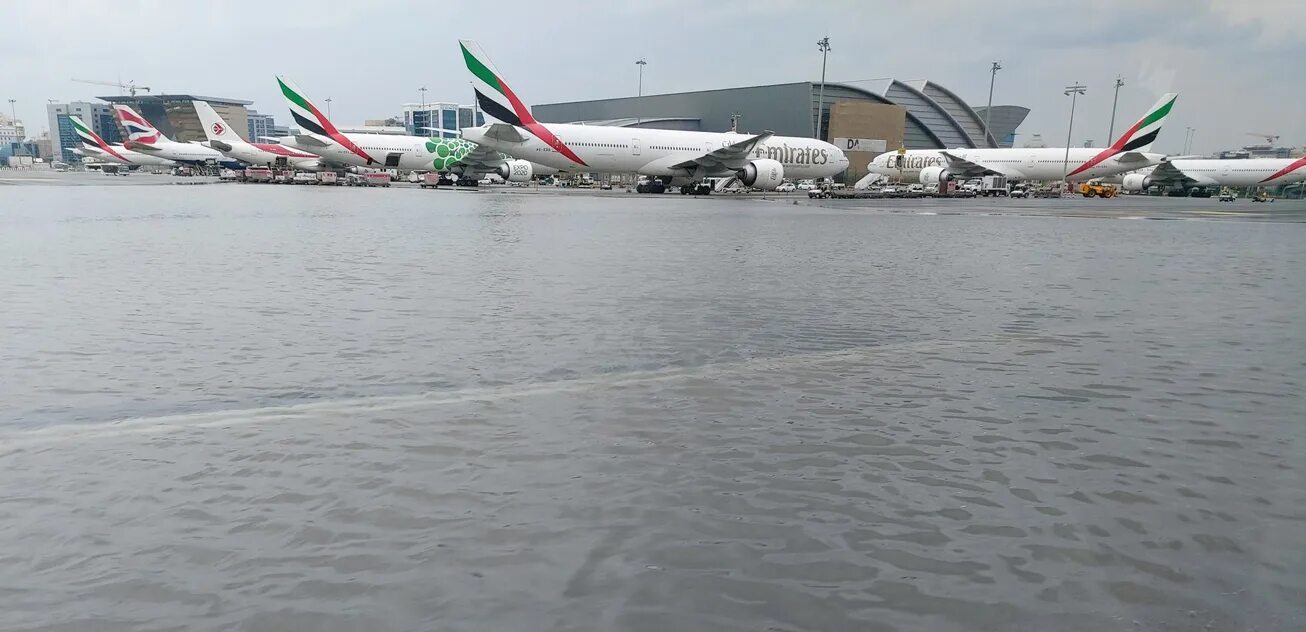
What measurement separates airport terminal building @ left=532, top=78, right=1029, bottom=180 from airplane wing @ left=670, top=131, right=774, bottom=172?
43677 mm

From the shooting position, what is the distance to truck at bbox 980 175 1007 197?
6325 cm

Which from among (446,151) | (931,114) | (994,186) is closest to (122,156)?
(446,151)

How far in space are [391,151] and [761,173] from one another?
104ft

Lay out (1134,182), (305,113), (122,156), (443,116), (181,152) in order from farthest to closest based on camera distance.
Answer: (443,116), (122,156), (181,152), (1134,182), (305,113)

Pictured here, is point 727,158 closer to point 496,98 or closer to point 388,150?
point 496,98

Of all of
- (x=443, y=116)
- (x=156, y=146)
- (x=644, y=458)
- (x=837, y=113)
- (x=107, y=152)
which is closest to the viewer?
(x=644, y=458)

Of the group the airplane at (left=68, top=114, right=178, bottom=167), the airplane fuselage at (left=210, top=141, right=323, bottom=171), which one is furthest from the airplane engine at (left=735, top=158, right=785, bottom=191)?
the airplane at (left=68, top=114, right=178, bottom=167)

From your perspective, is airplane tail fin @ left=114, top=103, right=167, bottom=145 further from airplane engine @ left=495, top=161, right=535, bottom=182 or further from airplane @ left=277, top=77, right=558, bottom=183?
airplane engine @ left=495, top=161, right=535, bottom=182

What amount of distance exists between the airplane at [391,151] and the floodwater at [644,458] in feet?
167

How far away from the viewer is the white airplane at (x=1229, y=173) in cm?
6594

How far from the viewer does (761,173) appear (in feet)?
159

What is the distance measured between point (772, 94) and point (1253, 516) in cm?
9887

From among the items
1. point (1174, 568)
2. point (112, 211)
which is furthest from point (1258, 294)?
point (112, 211)

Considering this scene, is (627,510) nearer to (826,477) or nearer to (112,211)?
(826,477)
